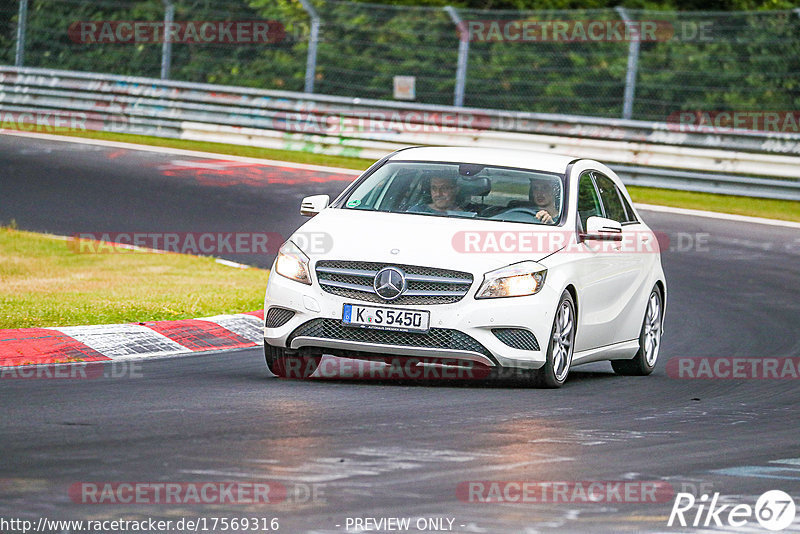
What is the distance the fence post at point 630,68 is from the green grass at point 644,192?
4.04 ft

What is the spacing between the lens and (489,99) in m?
25.6

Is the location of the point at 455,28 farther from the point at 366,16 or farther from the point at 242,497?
the point at 242,497

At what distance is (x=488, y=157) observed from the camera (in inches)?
424

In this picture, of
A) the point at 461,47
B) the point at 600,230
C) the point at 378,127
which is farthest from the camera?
the point at 378,127

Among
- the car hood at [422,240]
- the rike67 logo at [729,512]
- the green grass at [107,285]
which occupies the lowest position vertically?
the green grass at [107,285]

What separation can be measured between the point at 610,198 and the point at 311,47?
1549cm

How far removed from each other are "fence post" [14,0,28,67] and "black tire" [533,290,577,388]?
21.4 metres

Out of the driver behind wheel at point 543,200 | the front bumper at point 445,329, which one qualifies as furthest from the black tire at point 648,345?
the front bumper at point 445,329

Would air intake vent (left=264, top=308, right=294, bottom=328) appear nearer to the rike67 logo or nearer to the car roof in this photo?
the car roof

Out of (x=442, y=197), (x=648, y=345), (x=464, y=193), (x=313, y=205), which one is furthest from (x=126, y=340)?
(x=648, y=345)

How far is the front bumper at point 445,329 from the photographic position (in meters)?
9.19

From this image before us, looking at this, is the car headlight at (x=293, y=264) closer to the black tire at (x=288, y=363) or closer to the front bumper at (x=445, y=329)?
the front bumper at (x=445, y=329)

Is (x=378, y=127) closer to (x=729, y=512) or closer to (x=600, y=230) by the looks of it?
(x=600, y=230)

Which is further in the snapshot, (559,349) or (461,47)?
(461,47)
